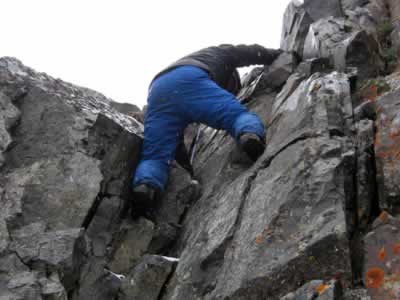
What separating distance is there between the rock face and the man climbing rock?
22 cm

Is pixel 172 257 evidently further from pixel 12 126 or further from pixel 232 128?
pixel 12 126

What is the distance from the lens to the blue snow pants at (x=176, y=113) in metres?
8.00

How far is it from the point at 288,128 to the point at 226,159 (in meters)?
1.14

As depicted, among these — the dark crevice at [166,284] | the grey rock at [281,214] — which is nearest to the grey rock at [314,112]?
the grey rock at [281,214]

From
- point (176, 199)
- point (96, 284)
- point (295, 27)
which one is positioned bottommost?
point (96, 284)

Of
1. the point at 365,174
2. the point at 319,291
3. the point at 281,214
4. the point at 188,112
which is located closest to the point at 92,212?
the point at 188,112

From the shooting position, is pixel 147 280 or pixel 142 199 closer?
pixel 147 280

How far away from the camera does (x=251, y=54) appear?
9.84m

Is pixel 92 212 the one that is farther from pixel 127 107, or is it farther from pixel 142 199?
pixel 127 107

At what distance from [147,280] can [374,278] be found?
2590 millimetres

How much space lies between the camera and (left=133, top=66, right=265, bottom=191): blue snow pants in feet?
26.2

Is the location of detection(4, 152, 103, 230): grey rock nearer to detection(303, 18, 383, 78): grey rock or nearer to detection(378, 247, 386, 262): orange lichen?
detection(378, 247, 386, 262): orange lichen

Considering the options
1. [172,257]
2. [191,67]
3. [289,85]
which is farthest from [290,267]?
[191,67]

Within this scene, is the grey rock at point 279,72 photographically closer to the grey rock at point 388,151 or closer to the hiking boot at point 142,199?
the hiking boot at point 142,199
